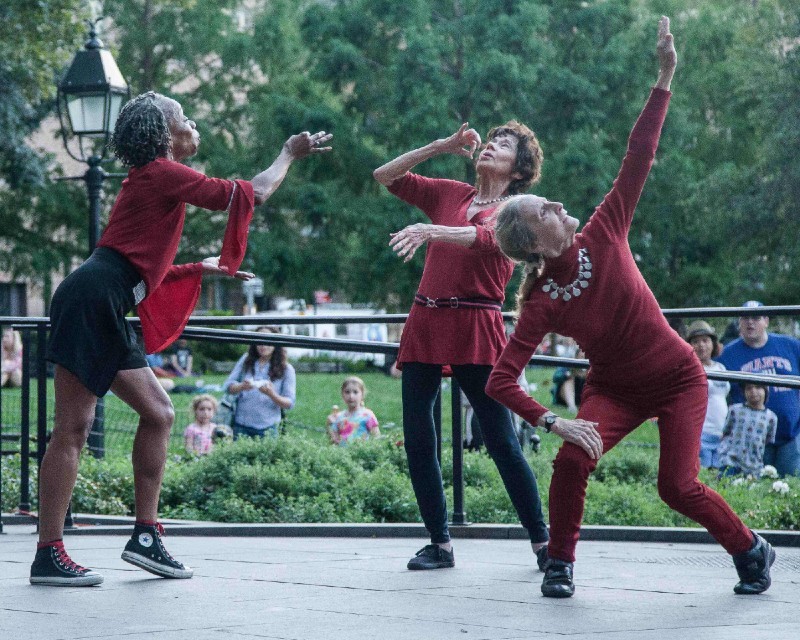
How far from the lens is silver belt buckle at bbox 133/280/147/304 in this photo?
5.10 meters

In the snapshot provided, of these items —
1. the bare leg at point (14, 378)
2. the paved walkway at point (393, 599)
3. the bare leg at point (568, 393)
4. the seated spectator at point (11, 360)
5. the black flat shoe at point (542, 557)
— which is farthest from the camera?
the bare leg at point (568, 393)

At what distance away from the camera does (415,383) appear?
18.3 ft

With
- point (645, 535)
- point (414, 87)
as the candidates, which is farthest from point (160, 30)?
point (645, 535)

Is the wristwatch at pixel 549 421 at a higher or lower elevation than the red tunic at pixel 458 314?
lower

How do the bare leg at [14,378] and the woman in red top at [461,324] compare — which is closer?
the woman in red top at [461,324]

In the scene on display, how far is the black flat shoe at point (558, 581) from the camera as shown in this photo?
15.3ft

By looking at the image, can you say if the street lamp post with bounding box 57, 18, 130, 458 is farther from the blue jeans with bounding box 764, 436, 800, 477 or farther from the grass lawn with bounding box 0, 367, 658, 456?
the blue jeans with bounding box 764, 436, 800, 477

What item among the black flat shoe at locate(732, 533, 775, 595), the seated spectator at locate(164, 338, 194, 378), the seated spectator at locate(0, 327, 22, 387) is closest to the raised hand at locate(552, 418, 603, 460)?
the black flat shoe at locate(732, 533, 775, 595)

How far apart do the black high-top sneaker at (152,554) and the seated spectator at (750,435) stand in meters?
5.68

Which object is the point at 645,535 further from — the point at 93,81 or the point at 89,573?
the point at 93,81

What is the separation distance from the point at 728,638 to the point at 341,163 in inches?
1276

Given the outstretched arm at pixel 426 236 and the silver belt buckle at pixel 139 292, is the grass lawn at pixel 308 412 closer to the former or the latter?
the silver belt buckle at pixel 139 292

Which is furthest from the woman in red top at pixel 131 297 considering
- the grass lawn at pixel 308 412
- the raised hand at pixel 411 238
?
the grass lawn at pixel 308 412

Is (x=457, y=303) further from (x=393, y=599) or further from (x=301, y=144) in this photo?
(x=393, y=599)
